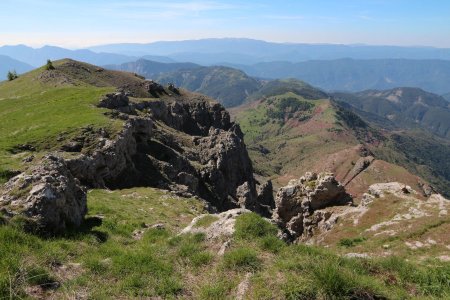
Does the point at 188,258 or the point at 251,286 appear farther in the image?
the point at 188,258

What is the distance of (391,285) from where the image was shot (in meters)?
12.4

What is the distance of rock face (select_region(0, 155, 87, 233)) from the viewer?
1591 centimetres

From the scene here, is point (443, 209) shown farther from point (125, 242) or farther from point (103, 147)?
point (103, 147)

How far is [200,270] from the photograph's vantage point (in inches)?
516

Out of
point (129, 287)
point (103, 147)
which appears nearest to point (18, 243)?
point (129, 287)

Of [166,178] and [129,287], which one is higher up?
[129,287]

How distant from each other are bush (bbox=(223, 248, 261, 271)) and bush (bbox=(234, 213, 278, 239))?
1866 mm

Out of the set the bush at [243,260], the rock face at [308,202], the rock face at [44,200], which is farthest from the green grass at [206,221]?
the rock face at [308,202]

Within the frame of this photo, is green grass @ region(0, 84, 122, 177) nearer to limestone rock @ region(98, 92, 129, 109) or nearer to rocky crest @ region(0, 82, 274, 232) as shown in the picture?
limestone rock @ region(98, 92, 129, 109)

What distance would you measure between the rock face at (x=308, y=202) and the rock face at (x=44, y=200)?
2915 centimetres

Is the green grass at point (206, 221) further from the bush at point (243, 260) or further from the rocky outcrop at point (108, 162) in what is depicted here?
the rocky outcrop at point (108, 162)

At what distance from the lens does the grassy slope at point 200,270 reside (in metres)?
10.6

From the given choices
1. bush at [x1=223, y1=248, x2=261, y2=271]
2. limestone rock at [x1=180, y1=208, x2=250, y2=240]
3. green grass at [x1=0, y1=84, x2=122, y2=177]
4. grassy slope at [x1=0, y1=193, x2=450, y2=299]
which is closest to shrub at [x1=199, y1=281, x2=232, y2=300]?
grassy slope at [x1=0, y1=193, x2=450, y2=299]

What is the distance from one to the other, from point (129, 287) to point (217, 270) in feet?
9.56
